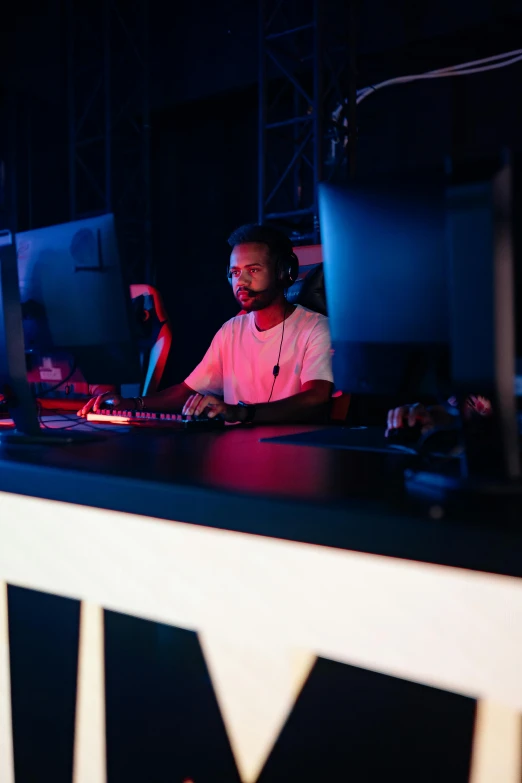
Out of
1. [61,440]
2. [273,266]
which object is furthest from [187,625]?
[273,266]

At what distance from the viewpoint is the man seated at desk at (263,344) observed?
7.55 ft

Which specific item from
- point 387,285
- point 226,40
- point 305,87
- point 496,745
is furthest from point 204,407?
point 226,40

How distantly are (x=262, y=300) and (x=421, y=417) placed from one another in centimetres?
120

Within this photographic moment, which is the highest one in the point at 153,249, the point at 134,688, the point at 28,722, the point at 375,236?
the point at 153,249

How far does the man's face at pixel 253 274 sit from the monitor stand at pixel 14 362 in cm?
112

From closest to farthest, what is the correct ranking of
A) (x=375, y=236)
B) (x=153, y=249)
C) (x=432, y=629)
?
(x=432, y=629) < (x=375, y=236) < (x=153, y=249)

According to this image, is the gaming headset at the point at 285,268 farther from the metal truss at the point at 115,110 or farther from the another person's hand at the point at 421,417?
the metal truss at the point at 115,110

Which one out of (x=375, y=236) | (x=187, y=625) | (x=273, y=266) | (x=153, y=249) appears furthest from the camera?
(x=153, y=249)

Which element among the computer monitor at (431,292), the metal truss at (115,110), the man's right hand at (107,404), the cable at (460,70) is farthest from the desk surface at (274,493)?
the metal truss at (115,110)

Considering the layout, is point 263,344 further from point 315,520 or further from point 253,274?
point 315,520

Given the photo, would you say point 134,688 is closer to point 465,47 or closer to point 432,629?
point 432,629

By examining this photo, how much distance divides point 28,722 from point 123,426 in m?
0.75

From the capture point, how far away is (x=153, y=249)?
633 centimetres

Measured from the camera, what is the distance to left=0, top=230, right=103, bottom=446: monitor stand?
4.39 ft
